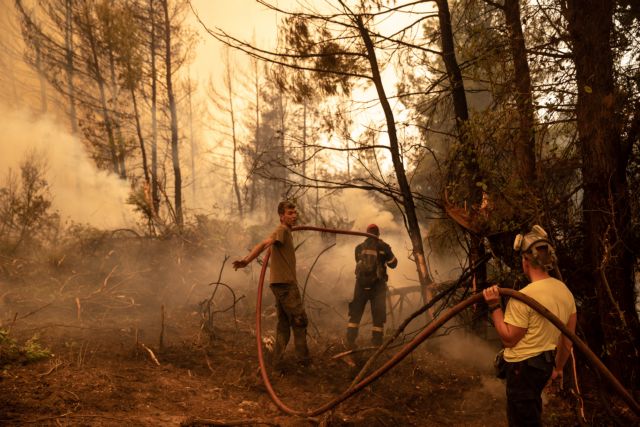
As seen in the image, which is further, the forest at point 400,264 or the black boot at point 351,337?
the black boot at point 351,337

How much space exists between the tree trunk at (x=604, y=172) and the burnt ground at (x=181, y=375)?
3.11 feet

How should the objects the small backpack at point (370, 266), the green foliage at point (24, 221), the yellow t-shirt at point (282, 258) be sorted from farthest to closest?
the green foliage at point (24, 221)
the small backpack at point (370, 266)
the yellow t-shirt at point (282, 258)

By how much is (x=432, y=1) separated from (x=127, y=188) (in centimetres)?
1559

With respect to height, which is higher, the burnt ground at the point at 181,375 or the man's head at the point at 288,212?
the man's head at the point at 288,212

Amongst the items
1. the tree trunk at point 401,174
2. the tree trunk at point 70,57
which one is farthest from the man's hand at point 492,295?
the tree trunk at point 70,57

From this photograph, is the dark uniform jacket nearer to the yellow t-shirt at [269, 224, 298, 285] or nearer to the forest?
the forest

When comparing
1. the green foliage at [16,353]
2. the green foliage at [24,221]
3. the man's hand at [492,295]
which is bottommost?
the green foliage at [16,353]

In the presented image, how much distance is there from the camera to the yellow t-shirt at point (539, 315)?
119 inches

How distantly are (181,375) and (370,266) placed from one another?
3309mm

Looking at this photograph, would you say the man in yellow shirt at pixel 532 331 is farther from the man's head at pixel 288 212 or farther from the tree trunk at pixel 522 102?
A: the man's head at pixel 288 212

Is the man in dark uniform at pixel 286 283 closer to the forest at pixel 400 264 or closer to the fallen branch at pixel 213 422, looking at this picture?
the forest at pixel 400 264

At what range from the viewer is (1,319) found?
7609 mm

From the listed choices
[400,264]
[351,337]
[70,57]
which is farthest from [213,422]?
[70,57]

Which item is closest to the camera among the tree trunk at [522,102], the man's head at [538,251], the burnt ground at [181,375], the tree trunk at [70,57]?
the man's head at [538,251]
